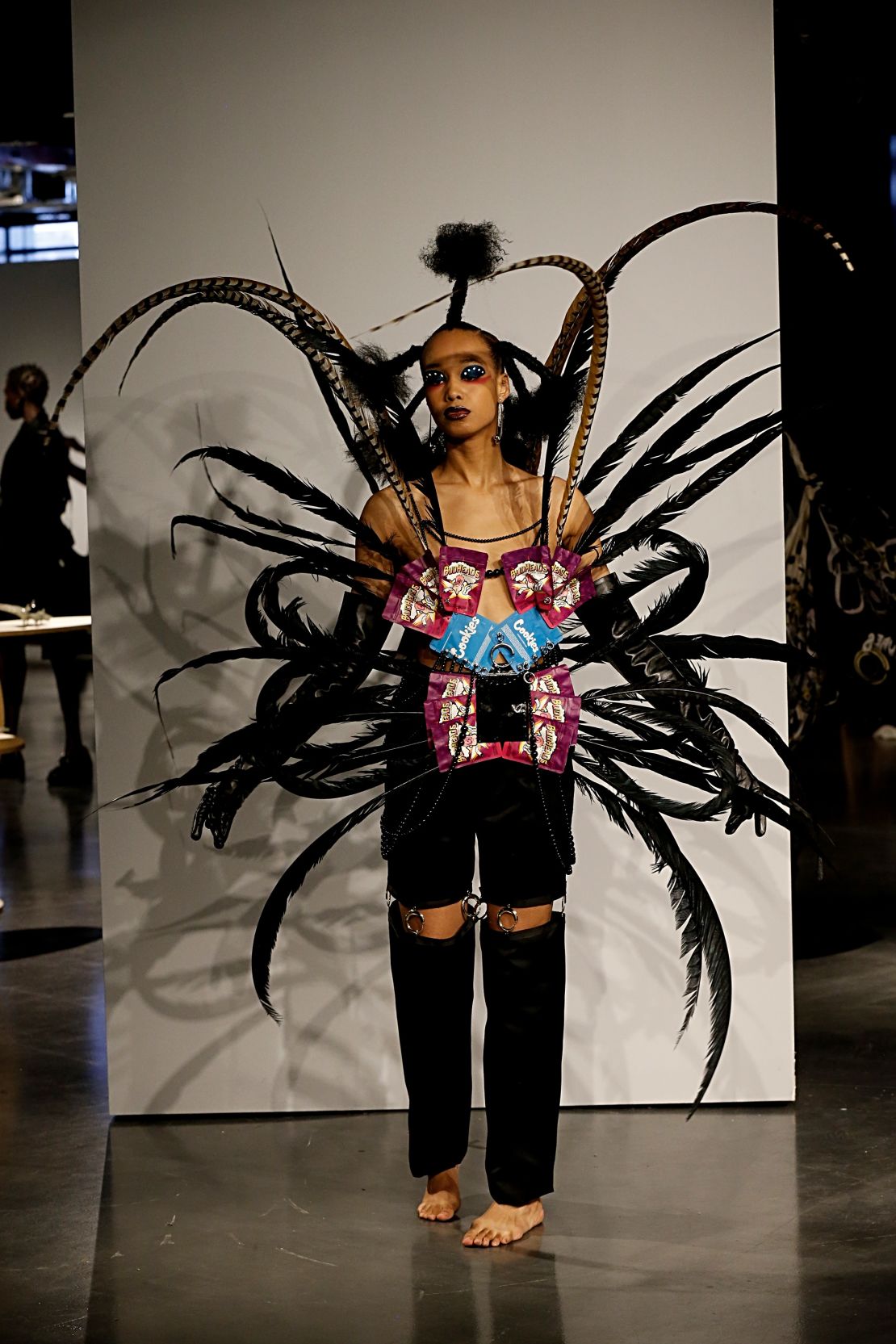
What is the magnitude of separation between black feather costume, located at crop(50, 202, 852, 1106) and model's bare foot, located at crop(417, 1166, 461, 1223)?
1.52 feet

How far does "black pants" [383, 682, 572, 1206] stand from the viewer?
297 cm

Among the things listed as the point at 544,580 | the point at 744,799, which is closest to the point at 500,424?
the point at 544,580

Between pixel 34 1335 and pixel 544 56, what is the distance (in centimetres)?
270

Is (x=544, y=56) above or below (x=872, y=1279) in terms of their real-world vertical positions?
above

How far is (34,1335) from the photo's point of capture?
8.89ft

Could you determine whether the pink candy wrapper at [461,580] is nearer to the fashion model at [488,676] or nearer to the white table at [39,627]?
the fashion model at [488,676]

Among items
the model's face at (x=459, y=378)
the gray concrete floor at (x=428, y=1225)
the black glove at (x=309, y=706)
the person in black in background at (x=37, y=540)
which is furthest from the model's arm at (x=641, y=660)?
the person in black in background at (x=37, y=540)

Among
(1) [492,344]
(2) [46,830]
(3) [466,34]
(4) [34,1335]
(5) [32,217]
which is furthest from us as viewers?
(5) [32,217]

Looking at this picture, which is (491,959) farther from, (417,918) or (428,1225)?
(428,1225)

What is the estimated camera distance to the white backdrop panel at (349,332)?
3619 mm

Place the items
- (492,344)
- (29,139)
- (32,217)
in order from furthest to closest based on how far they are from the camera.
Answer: (32,217), (29,139), (492,344)

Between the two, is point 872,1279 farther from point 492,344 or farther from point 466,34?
point 466,34

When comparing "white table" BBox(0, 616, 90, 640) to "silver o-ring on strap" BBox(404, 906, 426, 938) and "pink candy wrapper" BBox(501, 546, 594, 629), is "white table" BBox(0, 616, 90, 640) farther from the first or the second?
"pink candy wrapper" BBox(501, 546, 594, 629)

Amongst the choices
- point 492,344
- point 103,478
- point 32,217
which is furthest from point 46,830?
point 32,217
